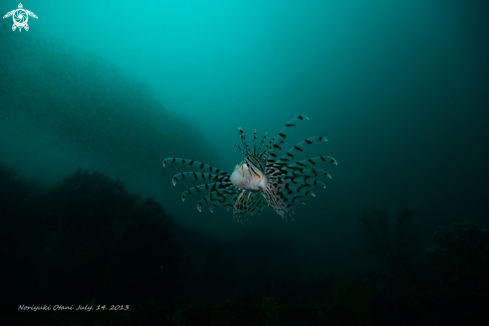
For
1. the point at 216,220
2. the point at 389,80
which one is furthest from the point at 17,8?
the point at 389,80

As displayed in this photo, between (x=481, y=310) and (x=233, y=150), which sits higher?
(x=233, y=150)

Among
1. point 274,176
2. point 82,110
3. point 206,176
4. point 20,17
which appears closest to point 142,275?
point 206,176

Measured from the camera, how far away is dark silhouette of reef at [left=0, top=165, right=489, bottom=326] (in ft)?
13.6

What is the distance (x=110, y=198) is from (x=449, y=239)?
583 inches

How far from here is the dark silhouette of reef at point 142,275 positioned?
4152 millimetres

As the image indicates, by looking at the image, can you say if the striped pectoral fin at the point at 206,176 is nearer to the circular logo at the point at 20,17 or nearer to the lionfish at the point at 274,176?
the lionfish at the point at 274,176

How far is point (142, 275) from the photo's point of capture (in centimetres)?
686

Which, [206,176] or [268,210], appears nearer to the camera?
[206,176]

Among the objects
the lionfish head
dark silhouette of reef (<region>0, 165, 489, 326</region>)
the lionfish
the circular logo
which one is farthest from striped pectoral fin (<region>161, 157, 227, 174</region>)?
the circular logo

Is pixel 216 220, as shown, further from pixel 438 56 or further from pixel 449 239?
pixel 438 56

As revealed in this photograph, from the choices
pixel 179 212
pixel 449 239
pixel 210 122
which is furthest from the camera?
pixel 210 122

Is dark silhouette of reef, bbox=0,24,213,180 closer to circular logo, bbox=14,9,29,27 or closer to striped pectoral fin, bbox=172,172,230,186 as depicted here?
circular logo, bbox=14,9,29,27

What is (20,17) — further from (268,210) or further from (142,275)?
(268,210)

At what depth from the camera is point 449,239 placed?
7258 millimetres
